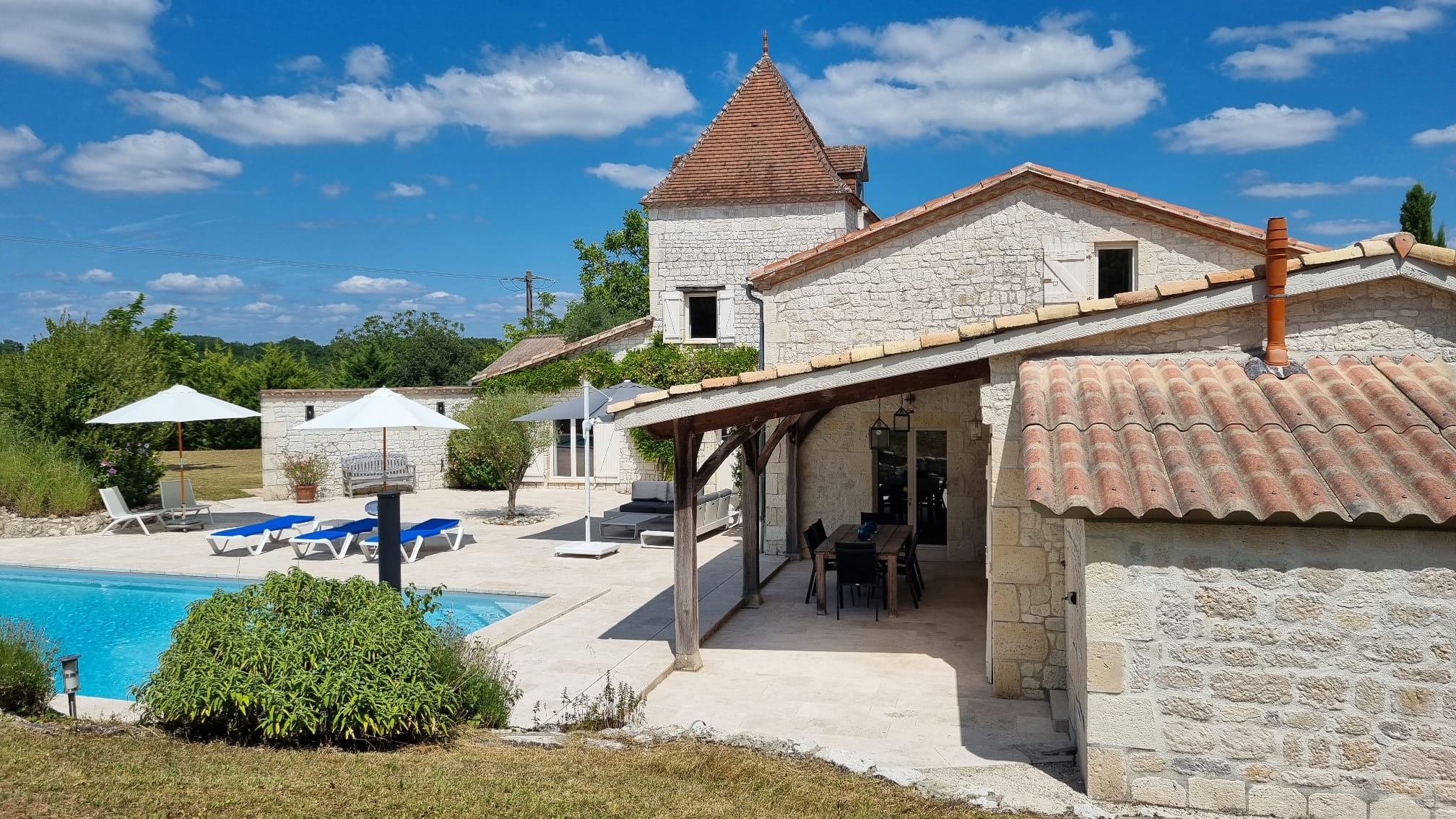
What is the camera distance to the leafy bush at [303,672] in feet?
18.8

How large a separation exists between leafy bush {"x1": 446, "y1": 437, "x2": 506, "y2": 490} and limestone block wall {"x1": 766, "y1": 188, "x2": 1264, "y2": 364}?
11727mm

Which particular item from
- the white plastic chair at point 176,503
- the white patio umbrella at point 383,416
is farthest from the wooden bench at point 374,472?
the white patio umbrella at point 383,416

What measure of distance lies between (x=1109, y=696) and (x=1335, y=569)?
4.46ft

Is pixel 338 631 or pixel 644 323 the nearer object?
pixel 338 631

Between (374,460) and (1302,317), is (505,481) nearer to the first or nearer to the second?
(374,460)

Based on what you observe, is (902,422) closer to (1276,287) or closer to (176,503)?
(1276,287)

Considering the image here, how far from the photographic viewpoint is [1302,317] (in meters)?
6.61

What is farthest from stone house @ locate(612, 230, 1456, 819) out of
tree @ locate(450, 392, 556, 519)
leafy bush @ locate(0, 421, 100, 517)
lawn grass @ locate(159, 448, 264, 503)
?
lawn grass @ locate(159, 448, 264, 503)

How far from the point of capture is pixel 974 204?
12766 mm

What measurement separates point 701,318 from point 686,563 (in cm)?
1309

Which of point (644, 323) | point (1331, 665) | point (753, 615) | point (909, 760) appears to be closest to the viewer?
point (1331, 665)

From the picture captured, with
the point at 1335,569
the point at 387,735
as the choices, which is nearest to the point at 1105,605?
the point at 1335,569

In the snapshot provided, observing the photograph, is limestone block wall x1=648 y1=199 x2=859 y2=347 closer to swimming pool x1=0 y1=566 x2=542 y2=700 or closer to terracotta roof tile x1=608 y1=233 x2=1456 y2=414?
swimming pool x1=0 y1=566 x2=542 y2=700

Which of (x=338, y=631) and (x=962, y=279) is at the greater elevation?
(x=962, y=279)
